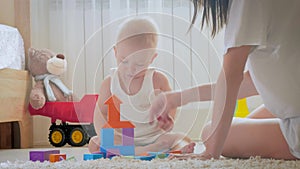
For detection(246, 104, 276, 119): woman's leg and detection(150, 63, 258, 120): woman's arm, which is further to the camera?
detection(246, 104, 276, 119): woman's leg

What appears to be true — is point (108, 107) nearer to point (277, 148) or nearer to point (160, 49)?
point (160, 49)

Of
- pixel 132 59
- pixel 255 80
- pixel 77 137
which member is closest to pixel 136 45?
pixel 132 59

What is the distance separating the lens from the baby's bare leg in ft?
3.09

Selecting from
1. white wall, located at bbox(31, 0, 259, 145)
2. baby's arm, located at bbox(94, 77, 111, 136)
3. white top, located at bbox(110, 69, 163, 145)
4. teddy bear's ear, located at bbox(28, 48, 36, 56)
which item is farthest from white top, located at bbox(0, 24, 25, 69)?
white top, located at bbox(110, 69, 163, 145)

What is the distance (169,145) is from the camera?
948mm

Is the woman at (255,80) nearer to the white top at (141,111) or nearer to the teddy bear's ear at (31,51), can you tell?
the white top at (141,111)

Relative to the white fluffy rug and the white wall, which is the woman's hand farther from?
the white fluffy rug

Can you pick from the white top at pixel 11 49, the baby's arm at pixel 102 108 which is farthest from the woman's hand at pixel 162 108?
the white top at pixel 11 49

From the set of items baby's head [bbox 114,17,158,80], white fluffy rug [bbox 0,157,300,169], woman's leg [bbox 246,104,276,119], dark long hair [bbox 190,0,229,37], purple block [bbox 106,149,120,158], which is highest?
dark long hair [bbox 190,0,229,37]

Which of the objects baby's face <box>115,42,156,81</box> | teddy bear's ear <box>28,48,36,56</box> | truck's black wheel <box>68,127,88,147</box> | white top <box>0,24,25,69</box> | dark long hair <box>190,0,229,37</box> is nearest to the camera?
dark long hair <box>190,0,229,37</box>

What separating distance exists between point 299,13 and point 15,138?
1339 millimetres

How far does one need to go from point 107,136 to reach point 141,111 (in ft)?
0.26

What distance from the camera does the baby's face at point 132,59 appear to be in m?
0.94

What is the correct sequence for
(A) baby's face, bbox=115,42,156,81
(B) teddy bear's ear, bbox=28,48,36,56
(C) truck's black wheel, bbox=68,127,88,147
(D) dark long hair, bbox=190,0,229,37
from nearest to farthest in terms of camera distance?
(D) dark long hair, bbox=190,0,229,37
(A) baby's face, bbox=115,42,156,81
(C) truck's black wheel, bbox=68,127,88,147
(B) teddy bear's ear, bbox=28,48,36,56
